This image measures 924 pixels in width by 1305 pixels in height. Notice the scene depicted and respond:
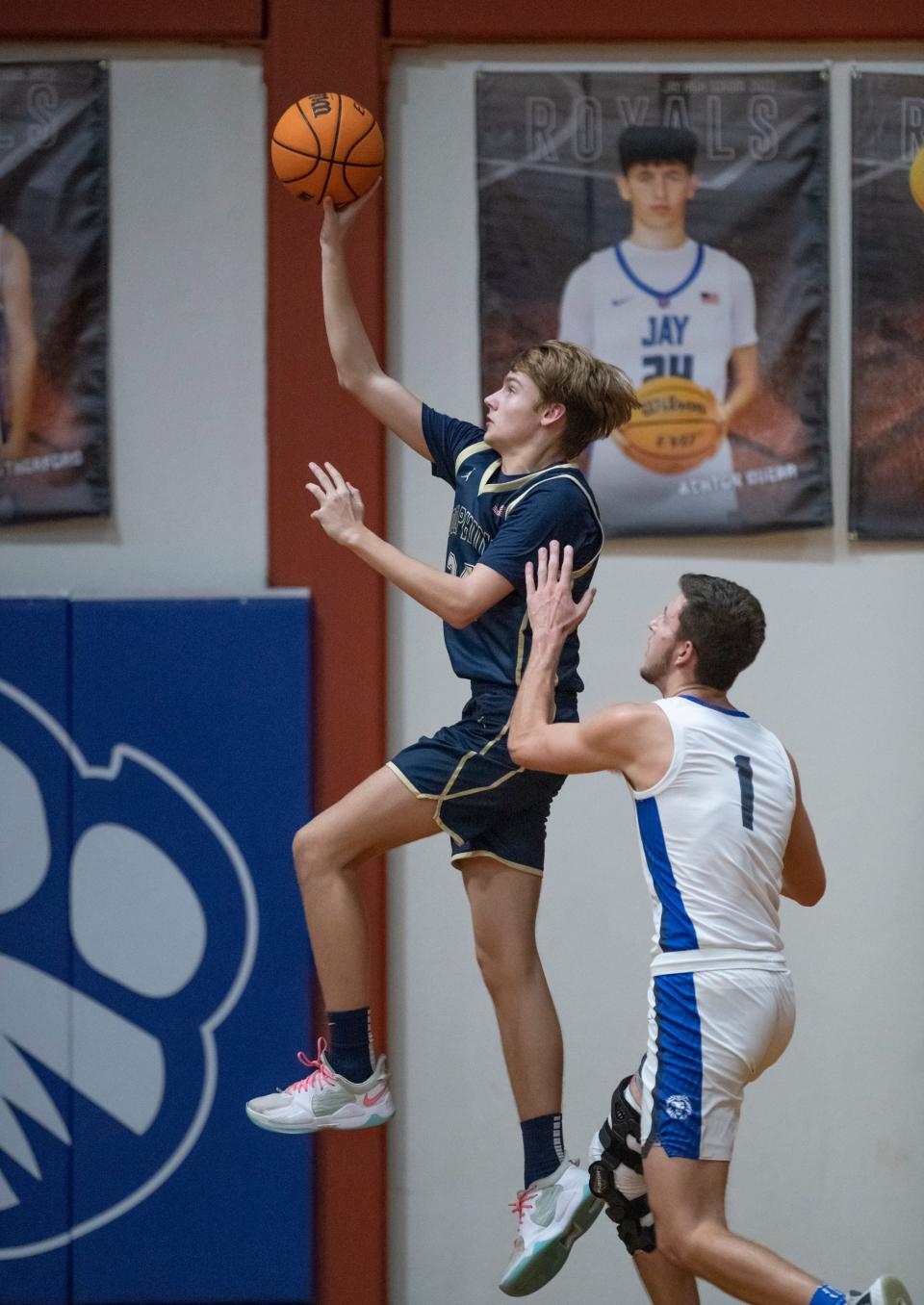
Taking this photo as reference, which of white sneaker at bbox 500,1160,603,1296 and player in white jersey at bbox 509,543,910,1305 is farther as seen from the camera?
white sneaker at bbox 500,1160,603,1296

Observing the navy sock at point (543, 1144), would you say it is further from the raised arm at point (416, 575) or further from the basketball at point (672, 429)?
the basketball at point (672, 429)

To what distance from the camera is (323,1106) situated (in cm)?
343

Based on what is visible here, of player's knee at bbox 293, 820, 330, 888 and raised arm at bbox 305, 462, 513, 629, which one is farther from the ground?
raised arm at bbox 305, 462, 513, 629

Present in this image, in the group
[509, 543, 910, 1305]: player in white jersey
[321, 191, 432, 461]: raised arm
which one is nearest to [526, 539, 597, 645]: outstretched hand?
[509, 543, 910, 1305]: player in white jersey

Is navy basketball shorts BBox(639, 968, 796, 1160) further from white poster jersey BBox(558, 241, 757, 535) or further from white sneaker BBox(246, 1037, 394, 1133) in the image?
white poster jersey BBox(558, 241, 757, 535)

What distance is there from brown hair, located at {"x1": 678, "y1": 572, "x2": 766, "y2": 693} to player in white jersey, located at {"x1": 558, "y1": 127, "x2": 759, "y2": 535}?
1.83m

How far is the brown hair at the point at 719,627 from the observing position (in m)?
3.27

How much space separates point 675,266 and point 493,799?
2.39 meters

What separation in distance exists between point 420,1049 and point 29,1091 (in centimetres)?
122

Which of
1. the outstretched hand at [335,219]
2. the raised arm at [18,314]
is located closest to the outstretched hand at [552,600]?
the outstretched hand at [335,219]

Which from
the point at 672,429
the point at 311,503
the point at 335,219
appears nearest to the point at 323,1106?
the point at 335,219

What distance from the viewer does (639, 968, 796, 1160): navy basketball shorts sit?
3.14 metres

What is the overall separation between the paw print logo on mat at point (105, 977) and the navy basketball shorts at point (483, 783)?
5.49ft

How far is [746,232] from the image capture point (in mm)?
5129
